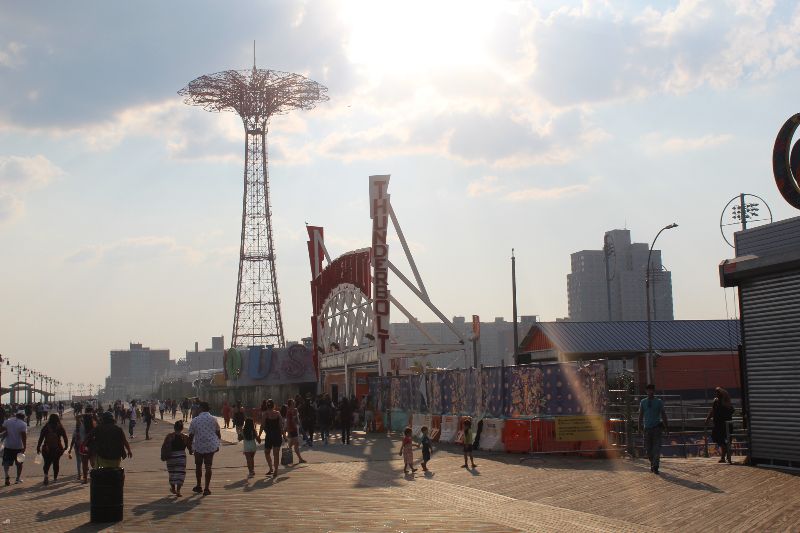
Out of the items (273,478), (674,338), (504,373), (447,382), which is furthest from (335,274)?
(273,478)

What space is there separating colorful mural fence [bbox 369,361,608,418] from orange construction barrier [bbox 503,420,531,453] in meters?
0.30

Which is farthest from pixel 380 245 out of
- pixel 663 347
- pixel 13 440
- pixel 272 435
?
pixel 13 440

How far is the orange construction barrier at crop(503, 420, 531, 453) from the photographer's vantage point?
24.5 metres

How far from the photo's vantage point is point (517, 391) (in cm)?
2559

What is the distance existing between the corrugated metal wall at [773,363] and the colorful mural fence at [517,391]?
4519 millimetres

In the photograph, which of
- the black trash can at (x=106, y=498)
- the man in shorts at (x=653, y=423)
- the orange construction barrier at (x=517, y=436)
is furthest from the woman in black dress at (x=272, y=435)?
the man in shorts at (x=653, y=423)

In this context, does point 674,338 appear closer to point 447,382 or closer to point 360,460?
point 447,382

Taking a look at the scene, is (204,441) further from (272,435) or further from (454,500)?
(454,500)

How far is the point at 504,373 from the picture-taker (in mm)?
26344

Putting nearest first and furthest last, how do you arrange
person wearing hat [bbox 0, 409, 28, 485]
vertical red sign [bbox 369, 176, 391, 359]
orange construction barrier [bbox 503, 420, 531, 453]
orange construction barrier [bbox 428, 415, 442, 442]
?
person wearing hat [bbox 0, 409, 28, 485]
orange construction barrier [bbox 503, 420, 531, 453]
orange construction barrier [bbox 428, 415, 442, 442]
vertical red sign [bbox 369, 176, 391, 359]

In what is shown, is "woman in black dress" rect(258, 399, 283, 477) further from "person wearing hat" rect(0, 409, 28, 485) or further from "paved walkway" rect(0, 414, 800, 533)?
"person wearing hat" rect(0, 409, 28, 485)

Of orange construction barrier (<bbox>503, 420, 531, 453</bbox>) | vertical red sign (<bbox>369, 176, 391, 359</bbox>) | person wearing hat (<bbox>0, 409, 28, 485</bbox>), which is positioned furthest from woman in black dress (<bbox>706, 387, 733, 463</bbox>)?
vertical red sign (<bbox>369, 176, 391, 359</bbox>)

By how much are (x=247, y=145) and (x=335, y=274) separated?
36699mm

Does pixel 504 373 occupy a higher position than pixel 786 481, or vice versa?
pixel 504 373
